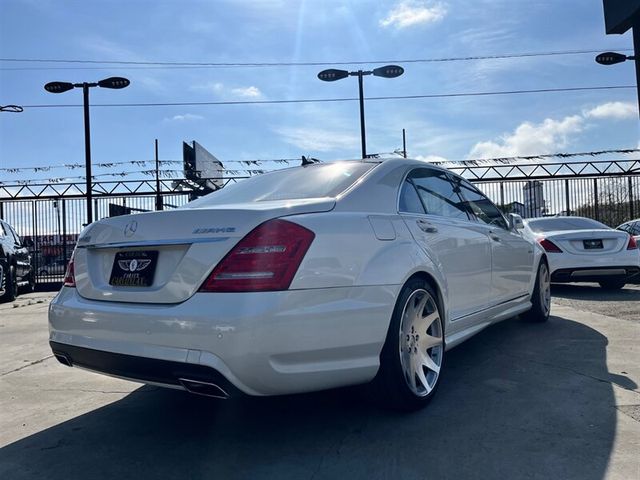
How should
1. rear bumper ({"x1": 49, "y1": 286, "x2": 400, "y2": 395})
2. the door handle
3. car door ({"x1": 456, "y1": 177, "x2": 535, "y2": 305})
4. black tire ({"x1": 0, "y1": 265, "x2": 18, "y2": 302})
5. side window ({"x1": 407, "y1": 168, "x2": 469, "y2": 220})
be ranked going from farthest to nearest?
black tire ({"x1": 0, "y1": 265, "x2": 18, "y2": 302}) < car door ({"x1": 456, "y1": 177, "x2": 535, "y2": 305}) < side window ({"x1": 407, "y1": 168, "x2": 469, "y2": 220}) < the door handle < rear bumper ({"x1": 49, "y1": 286, "x2": 400, "y2": 395})

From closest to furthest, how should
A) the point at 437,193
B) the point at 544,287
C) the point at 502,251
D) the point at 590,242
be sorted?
the point at 437,193 < the point at 502,251 < the point at 544,287 < the point at 590,242

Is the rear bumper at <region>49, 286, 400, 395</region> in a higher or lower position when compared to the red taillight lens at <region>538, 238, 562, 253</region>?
lower

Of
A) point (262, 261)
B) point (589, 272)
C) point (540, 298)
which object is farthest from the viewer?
point (589, 272)

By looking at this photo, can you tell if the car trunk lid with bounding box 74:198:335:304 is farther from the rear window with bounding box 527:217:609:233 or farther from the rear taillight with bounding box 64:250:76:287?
the rear window with bounding box 527:217:609:233

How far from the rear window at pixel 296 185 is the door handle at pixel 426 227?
1.54 feet

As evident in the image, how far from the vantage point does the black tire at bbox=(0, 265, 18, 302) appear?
1017 centimetres

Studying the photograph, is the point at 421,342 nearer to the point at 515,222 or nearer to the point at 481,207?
the point at 481,207

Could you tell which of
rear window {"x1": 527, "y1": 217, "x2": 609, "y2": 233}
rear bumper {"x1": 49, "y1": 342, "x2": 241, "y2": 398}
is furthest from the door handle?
rear window {"x1": 527, "y1": 217, "x2": 609, "y2": 233}

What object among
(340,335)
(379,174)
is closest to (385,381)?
(340,335)

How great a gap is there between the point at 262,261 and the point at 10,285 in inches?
388

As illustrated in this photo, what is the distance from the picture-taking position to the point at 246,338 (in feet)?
7.58

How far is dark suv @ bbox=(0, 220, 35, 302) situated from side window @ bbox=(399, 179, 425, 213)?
8.85 m

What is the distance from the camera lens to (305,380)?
250 cm

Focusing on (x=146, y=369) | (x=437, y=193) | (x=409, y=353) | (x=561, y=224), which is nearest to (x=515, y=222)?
(x=437, y=193)
